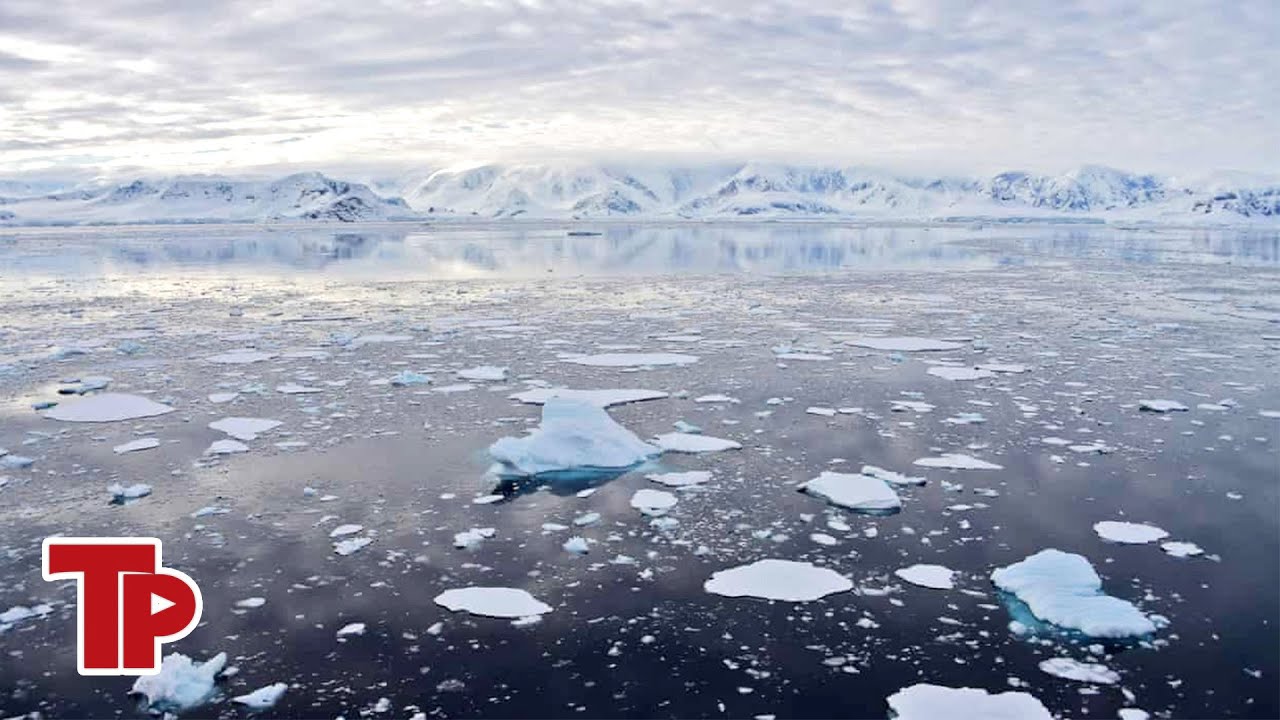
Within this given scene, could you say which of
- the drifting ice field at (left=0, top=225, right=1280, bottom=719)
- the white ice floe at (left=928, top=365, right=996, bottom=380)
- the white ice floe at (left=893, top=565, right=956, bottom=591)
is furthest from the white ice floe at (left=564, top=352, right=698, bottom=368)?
the white ice floe at (left=893, top=565, right=956, bottom=591)

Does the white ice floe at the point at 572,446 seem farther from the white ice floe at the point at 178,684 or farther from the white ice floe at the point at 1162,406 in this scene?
the white ice floe at the point at 1162,406

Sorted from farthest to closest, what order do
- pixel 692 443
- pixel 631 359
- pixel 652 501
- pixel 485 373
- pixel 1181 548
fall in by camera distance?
pixel 631 359
pixel 485 373
pixel 692 443
pixel 652 501
pixel 1181 548

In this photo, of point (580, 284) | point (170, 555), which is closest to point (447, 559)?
point (170, 555)

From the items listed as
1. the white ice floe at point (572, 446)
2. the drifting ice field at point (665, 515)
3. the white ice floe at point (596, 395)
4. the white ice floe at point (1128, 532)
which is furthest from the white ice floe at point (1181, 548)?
the white ice floe at point (596, 395)

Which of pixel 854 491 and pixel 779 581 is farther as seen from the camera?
pixel 854 491

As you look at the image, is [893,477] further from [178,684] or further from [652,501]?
[178,684]

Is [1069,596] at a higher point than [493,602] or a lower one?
higher

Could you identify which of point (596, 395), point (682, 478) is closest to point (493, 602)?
point (682, 478)

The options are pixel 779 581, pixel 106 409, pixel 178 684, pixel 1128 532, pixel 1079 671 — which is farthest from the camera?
pixel 106 409
